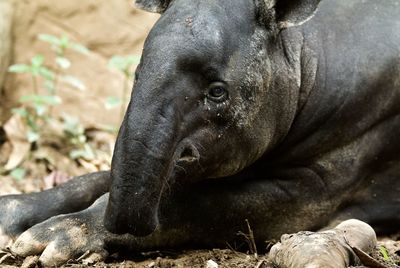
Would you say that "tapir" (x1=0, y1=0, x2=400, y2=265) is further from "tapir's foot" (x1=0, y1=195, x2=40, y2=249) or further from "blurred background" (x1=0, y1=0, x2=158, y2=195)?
"blurred background" (x1=0, y1=0, x2=158, y2=195)

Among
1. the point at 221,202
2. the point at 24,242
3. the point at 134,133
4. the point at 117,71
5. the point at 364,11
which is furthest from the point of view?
the point at 117,71

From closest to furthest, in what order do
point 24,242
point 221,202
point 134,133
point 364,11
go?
point 134,133 < point 24,242 < point 221,202 < point 364,11

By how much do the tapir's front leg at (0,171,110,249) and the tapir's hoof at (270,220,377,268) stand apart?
152cm

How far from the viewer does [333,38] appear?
5.04 metres

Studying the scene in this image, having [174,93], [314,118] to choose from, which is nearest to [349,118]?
[314,118]

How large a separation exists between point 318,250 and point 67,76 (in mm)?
4304

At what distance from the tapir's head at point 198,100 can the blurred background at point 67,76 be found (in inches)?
104

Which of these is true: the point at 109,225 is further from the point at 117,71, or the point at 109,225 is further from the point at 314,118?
the point at 117,71

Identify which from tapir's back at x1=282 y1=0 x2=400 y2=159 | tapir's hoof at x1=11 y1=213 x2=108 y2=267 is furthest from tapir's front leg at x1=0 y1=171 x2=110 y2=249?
tapir's back at x1=282 y1=0 x2=400 y2=159

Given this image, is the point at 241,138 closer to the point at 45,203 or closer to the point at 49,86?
the point at 45,203

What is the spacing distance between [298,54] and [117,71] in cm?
358

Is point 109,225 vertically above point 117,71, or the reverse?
point 109,225

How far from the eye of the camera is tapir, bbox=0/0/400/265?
4.05m

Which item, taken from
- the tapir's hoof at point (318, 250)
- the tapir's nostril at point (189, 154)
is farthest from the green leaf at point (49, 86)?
the tapir's hoof at point (318, 250)
